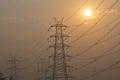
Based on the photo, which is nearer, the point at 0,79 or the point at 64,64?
the point at 64,64

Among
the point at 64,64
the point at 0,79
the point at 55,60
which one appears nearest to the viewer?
the point at 64,64

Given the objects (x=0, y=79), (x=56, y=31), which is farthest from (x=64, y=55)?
(x=0, y=79)

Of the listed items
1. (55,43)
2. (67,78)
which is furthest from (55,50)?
(67,78)

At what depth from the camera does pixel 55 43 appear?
2024 inches

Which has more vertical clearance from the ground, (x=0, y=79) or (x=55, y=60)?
(x=0, y=79)

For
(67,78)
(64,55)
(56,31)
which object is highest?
(56,31)

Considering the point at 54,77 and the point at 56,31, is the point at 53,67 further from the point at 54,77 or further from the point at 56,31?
the point at 56,31

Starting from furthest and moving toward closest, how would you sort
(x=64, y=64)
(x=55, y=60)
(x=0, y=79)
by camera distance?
(x=0, y=79) < (x=55, y=60) < (x=64, y=64)

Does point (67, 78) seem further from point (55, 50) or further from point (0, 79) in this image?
point (0, 79)

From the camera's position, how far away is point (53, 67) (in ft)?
168

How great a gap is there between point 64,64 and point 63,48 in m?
2.36

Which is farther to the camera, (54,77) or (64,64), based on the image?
(54,77)

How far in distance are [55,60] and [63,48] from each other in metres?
2.66

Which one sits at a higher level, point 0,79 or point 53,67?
point 0,79
